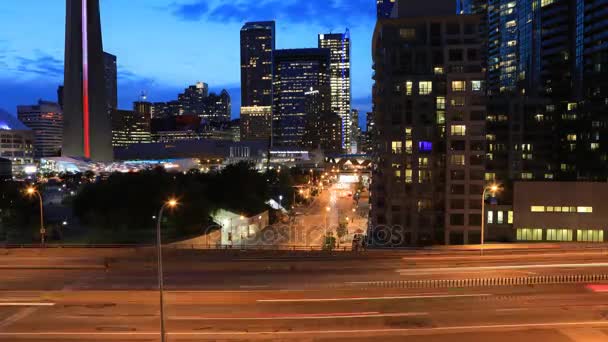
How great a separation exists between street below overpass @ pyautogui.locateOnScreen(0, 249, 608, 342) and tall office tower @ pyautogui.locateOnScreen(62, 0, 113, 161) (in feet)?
325

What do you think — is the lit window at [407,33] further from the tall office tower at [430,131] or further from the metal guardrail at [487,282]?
the metal guardrail at [487,282]

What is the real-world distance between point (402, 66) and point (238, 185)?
1286 inches

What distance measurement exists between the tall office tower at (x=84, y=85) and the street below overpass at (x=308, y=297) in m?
99.1

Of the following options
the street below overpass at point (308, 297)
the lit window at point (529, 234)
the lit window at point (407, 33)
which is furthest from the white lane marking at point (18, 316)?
the lit window at point (529, 234)

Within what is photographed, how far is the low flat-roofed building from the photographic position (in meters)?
48.8

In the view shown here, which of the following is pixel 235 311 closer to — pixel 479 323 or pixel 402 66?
pixel 479 323

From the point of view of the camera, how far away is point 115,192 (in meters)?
56.0

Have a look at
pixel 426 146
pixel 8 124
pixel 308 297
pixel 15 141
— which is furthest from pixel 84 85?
pixel 308 297

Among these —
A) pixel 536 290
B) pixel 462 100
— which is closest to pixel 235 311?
pixel 536 290

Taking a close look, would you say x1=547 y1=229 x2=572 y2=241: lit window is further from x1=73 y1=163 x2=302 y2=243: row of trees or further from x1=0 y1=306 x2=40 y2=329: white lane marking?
x1=0 y1=306 x2=40 y2=329: white lane marking

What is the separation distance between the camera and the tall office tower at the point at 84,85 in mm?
118125

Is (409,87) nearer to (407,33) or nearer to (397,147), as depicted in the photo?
(407,33)

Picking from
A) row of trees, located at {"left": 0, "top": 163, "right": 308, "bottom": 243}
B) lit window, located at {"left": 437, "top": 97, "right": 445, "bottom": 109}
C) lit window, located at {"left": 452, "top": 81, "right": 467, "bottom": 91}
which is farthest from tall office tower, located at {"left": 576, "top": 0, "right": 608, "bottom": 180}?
row of trees, located at {"left": 0, "top": 163, "right": 308, "bottom": 243}

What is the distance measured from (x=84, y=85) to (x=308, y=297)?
119228 millimetres
